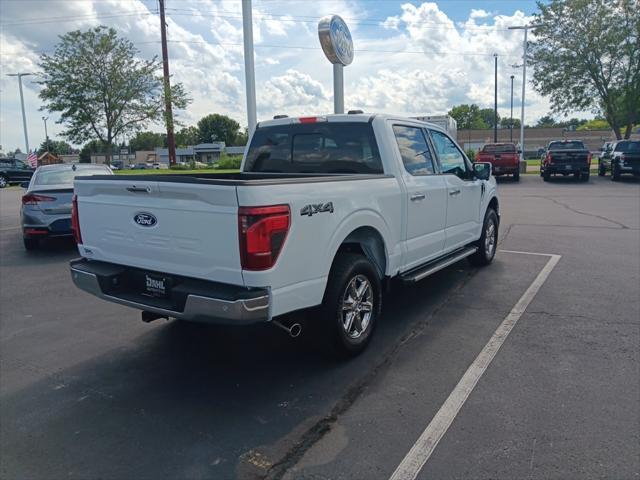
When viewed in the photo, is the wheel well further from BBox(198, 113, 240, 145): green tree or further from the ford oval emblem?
BBox(198, 113, 240, 145): green tree

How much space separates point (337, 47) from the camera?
12.2 m

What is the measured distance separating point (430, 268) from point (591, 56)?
93.7ft

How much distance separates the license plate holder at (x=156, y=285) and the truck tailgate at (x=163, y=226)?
2.5 inches

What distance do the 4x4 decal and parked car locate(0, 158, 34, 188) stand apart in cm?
3266

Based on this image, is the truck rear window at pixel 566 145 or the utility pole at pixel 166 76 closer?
the truck rear window at pixel 566 145

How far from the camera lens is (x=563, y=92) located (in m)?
29.8

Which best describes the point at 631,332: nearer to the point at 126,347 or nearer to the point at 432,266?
the point at 432,266

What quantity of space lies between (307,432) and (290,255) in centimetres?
111

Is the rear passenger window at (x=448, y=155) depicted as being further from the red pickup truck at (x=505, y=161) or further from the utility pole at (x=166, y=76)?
the utility pole at (x=166, y=76)

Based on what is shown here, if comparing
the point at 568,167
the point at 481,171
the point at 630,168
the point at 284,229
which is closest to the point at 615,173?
the point at 630,168

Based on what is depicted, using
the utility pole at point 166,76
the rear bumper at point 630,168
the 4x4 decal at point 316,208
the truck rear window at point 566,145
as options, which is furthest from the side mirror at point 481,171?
the utility pole at point 166,76

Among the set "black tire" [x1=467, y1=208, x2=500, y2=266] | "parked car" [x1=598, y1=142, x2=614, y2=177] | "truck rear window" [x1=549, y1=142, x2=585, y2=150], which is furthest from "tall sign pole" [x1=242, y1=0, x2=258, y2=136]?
"parked car" [x1=598, y1=142, x2=614, y2=177]

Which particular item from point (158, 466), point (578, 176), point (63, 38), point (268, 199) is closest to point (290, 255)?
point (268, 199)

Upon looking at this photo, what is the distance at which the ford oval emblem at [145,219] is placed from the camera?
365cm
